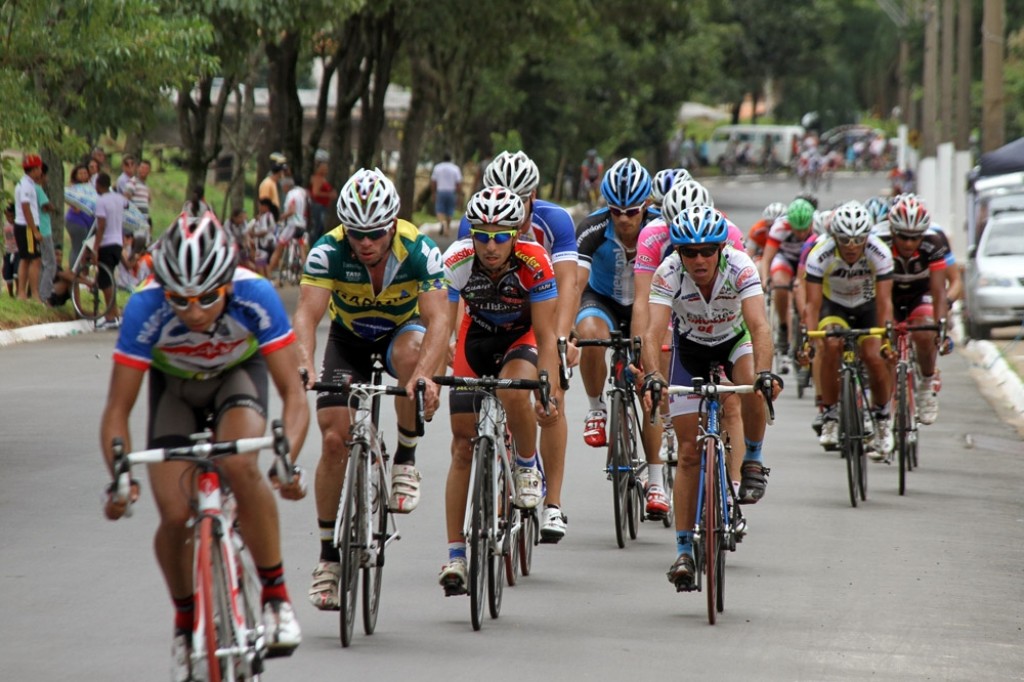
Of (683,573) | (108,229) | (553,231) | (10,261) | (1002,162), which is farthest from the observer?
(1002,162)

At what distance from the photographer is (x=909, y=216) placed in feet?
45.3

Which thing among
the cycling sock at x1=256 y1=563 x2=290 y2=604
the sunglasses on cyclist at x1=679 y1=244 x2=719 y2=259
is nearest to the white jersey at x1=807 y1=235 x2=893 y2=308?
the sunglasses on cyclist at x1=679 y1=244 x2=719 y2=259

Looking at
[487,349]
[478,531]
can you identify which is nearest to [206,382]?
[478,531]

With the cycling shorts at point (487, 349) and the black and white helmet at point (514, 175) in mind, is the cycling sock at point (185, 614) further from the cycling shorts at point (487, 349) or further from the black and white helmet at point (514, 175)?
the black and white helmet at point (514, 175)

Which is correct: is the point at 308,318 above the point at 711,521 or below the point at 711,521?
above

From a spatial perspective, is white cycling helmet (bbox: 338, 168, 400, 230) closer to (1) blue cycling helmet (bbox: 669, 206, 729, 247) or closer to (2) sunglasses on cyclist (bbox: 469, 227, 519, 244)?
(2) sunglasses on cyclist (bbox: 469, 227, 519, 244)

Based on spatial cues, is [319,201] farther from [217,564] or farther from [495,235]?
[217,564]

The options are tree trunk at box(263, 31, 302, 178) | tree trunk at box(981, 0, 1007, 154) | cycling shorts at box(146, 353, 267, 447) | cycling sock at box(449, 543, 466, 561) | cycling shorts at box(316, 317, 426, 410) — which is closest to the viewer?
cycling shorts at box(146, 353, 267, 447)

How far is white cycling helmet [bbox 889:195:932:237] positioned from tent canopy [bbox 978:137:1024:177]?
20.8 metres

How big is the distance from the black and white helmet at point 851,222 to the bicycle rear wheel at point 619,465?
9.88ft

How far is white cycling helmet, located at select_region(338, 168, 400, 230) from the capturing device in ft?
26.7

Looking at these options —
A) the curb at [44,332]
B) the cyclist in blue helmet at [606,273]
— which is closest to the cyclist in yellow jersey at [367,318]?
the cyclist in blue helmet at [606,273]

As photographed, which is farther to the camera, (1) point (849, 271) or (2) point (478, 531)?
(1) point (849, 271)

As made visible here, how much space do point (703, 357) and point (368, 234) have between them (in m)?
2.40
